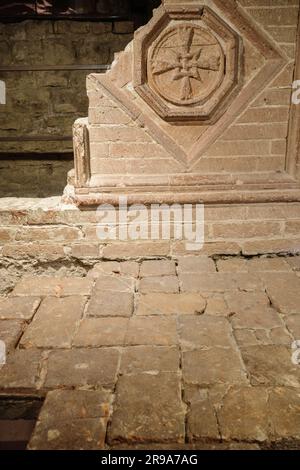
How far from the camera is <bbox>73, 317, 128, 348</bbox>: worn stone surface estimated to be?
2.13m

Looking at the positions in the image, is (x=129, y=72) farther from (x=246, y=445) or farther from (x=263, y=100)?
(x=246, y=445)

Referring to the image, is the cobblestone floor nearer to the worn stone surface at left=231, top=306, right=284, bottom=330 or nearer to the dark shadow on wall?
the worn stone surface at left=231, top=306, right=284, bottom=330

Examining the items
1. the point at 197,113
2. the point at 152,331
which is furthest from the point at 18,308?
the point at 197,113

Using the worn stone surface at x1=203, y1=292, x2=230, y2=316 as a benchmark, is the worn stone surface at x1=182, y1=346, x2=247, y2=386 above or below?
below

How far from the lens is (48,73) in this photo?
6.45m

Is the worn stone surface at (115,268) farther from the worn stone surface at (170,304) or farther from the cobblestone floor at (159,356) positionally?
the worn stone surface at (170,304)

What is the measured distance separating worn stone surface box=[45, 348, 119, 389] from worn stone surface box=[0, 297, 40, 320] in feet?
1.71

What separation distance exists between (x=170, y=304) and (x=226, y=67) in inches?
78.4

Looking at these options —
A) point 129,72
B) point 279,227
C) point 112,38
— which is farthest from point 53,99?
point 279,227

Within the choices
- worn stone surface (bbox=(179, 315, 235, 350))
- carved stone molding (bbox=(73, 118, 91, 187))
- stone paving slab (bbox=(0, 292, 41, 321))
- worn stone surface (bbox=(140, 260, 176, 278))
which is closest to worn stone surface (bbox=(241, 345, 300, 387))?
worn stone surface (bbox=(179, 315, 235, 350))

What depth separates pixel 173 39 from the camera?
118 inches

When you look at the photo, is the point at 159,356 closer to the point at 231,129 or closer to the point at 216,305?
the point at 216,305

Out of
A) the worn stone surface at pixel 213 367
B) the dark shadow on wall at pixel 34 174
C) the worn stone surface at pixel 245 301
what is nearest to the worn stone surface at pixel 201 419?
the worn stone surface at pixel 213 367
